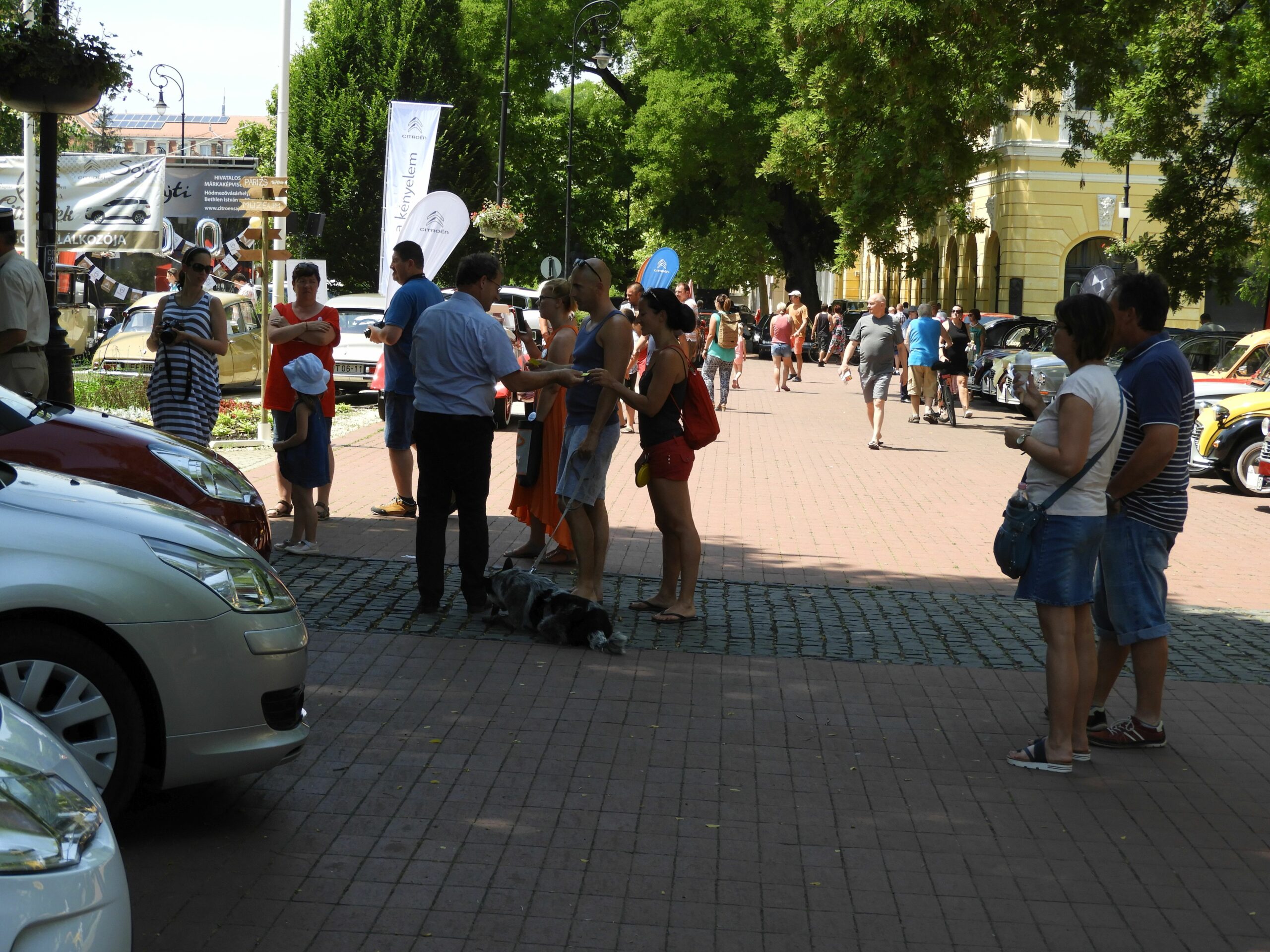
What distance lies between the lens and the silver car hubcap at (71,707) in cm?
419

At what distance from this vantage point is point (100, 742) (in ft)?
14.0

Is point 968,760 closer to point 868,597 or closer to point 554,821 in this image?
point 554,821

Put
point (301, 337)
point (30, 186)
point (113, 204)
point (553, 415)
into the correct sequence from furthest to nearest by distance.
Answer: point (113, 204) < point (30, 186) < point (301, 337) < point (553, 415)

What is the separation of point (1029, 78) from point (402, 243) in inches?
551

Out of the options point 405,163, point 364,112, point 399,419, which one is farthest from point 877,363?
point 364,112

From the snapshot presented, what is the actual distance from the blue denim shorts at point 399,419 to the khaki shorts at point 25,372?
89.7 inches

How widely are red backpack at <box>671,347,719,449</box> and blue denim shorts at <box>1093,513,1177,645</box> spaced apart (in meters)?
2.62

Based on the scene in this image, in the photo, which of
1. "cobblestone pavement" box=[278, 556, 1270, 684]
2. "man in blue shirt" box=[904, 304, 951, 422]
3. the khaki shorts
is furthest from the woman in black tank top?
"man in blue shirt" box=[904, 304, 951, 422]

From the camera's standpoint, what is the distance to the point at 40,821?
105 inches

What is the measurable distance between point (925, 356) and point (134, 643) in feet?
64.4

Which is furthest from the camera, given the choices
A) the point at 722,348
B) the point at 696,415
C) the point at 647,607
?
the point at 722,348

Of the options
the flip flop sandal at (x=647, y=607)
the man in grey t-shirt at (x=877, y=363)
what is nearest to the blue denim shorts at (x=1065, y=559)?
the flip flop sandal at (x=647, y=607)

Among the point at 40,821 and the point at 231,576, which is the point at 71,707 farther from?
the point at 40,821

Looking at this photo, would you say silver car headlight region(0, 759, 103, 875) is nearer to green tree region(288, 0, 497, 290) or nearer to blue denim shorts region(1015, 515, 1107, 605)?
blue denim shorts region(1015, 515, 1107, 605)
